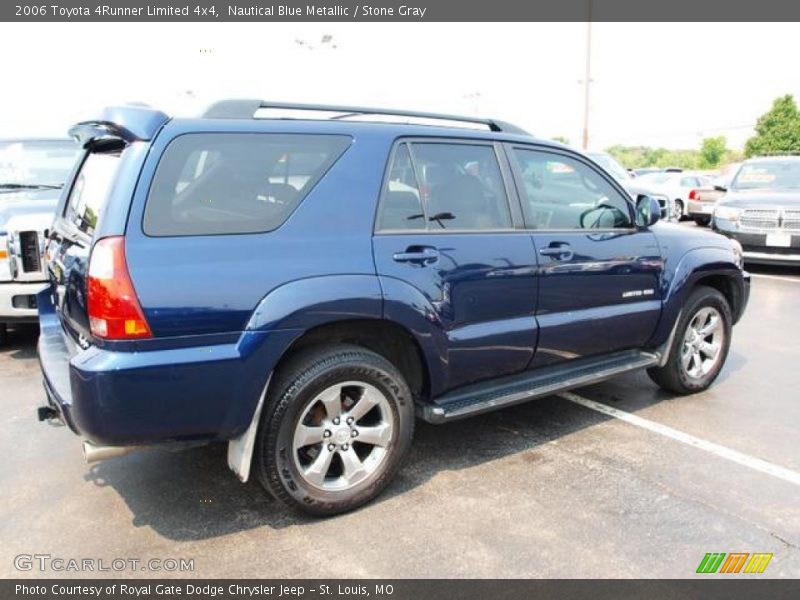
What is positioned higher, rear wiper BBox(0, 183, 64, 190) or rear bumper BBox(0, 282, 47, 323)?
rear wiper BBox(0, 183, 64, 190)

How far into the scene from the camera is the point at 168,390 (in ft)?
8.45

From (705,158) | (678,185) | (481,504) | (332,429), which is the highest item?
(705,158)

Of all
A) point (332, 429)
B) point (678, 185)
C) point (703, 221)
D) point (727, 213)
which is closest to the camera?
point (332, 429)

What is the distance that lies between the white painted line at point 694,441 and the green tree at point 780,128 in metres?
32.0

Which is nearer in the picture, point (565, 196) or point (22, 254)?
point (565, 196)

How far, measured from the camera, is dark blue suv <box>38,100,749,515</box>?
8.45ft

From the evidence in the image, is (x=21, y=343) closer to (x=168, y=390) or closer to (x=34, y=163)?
(x=34, y=163)

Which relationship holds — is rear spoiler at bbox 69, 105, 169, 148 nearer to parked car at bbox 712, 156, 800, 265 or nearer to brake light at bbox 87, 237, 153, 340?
brake light at bbox 87, 237, 153, 340

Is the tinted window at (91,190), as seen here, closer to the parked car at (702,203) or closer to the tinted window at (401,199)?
the tinted window at (401,199)

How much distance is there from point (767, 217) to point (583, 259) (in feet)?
24.4

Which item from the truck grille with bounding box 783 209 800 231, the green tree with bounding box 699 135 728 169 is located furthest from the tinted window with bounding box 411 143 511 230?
the green tree with bounding box 699 135 728 169

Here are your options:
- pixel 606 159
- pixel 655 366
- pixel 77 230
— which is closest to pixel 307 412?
pixel 77 230

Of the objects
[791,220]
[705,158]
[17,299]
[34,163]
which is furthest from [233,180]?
[705,158]

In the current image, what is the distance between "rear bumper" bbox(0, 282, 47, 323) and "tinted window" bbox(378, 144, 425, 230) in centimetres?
336
